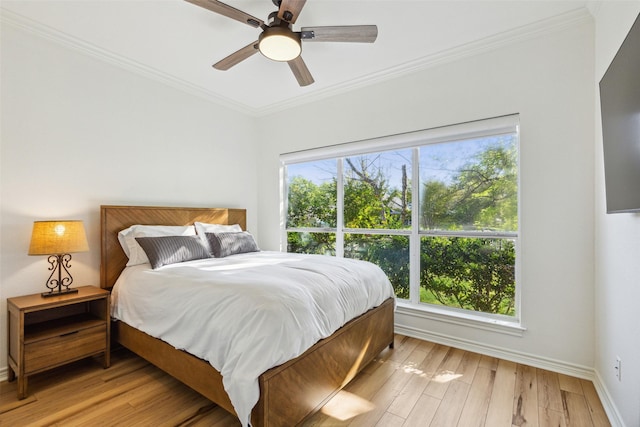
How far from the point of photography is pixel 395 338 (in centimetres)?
301

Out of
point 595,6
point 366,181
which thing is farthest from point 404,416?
point 595,6

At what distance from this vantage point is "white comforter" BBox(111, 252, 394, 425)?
4.91ft

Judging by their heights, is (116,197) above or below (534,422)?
above

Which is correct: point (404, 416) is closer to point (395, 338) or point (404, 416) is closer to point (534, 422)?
point (534, 422)

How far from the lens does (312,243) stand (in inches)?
159

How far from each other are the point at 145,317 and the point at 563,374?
10.5 feet

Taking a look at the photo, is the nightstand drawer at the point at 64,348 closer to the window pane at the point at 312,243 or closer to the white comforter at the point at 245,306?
the white comforter at the point at 245,306

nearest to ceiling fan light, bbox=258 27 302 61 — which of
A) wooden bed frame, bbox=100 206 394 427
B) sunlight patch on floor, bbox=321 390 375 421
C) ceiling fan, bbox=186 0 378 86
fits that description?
ceiling fan, bbox=186 0 378 86

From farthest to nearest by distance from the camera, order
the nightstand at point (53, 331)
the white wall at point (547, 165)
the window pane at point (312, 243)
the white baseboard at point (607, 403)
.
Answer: the window pane at point (312, 243) → the white wall at point (547, 165) → the nightstand at point (53, 331) → the white baseboard at point (607, 403)

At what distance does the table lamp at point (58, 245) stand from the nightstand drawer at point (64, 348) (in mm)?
361

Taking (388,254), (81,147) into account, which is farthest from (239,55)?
(388,254)

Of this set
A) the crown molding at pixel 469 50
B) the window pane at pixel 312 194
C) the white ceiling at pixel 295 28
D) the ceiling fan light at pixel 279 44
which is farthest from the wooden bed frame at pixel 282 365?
the crown molding at pixel 469 50

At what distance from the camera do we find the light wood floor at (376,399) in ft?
5.86

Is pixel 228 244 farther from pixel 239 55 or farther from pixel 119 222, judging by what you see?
pixel 239 55
